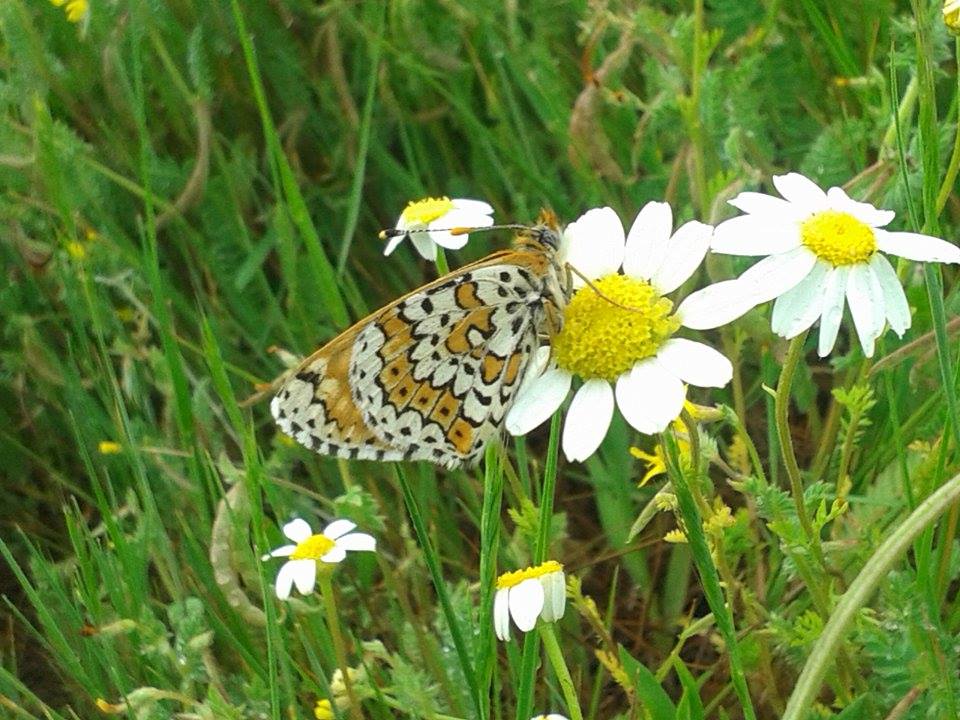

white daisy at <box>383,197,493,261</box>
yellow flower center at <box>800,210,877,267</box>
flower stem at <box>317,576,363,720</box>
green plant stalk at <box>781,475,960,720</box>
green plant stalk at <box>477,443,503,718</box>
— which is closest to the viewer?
green plant stalk at <box>781,475,960,720</box>

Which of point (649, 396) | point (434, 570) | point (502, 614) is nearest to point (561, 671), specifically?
point (502, 614)

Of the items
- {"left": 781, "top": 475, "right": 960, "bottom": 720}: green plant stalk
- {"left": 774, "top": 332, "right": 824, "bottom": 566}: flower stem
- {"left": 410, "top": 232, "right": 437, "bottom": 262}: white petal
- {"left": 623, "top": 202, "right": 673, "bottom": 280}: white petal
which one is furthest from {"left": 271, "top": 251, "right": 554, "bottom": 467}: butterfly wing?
{"left": 781, "top": 475, "right": 960, "bottom": 720}: green plant stalk

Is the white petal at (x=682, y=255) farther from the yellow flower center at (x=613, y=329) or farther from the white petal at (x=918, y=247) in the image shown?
the white petal at (x=918, y=247)

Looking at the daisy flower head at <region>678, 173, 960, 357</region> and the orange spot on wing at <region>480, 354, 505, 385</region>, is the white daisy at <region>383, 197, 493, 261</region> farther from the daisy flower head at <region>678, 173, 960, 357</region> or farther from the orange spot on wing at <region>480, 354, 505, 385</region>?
the daisy flower head at <region>678, 173, 960, 357</region>

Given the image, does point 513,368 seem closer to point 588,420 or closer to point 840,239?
point 588,420

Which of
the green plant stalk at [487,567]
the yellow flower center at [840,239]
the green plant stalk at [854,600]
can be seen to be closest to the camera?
the green plant stalk at [854,600]

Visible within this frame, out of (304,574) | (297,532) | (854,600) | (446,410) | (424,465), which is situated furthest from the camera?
(424,465)

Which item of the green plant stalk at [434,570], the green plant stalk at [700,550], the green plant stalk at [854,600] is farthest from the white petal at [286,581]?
the green plant stalk at [854,600]
